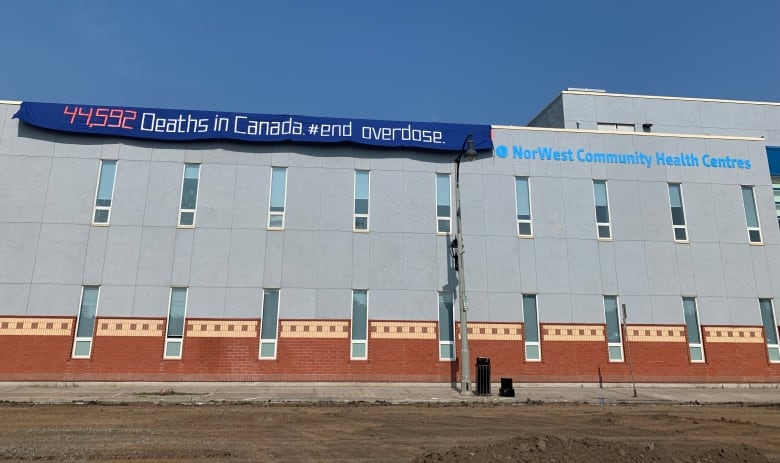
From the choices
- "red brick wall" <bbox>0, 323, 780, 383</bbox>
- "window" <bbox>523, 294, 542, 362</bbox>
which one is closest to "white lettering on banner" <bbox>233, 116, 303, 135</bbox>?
"red brick wall" <bbox>0, 323, 780, 383</bbox>

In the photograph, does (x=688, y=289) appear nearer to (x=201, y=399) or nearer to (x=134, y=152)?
(x=201, y=399)

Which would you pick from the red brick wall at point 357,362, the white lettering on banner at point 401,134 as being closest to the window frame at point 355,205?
the white lettering on banner at point 401,134

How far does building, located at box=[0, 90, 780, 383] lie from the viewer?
65.0ft

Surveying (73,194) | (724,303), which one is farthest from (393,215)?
(724,303)

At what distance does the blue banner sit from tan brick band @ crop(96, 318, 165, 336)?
7716 mm

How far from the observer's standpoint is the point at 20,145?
68.2 feet

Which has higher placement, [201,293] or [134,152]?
[134,152]

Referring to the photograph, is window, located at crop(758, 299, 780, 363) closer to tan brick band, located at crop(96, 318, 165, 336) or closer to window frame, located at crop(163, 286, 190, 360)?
window frame, located at crop(163, 286, 190, 360)

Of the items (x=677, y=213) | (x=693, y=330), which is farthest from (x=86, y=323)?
(x=677, y=213)

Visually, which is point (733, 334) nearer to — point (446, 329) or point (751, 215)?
point (751, 215)

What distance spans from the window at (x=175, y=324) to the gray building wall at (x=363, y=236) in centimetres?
33

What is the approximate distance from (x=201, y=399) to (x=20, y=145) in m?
14.0

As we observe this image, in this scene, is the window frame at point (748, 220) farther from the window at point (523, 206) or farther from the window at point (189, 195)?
the window at point (189, 195)

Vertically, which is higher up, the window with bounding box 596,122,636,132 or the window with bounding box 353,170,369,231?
the window with bounding box 596,122,636,132
